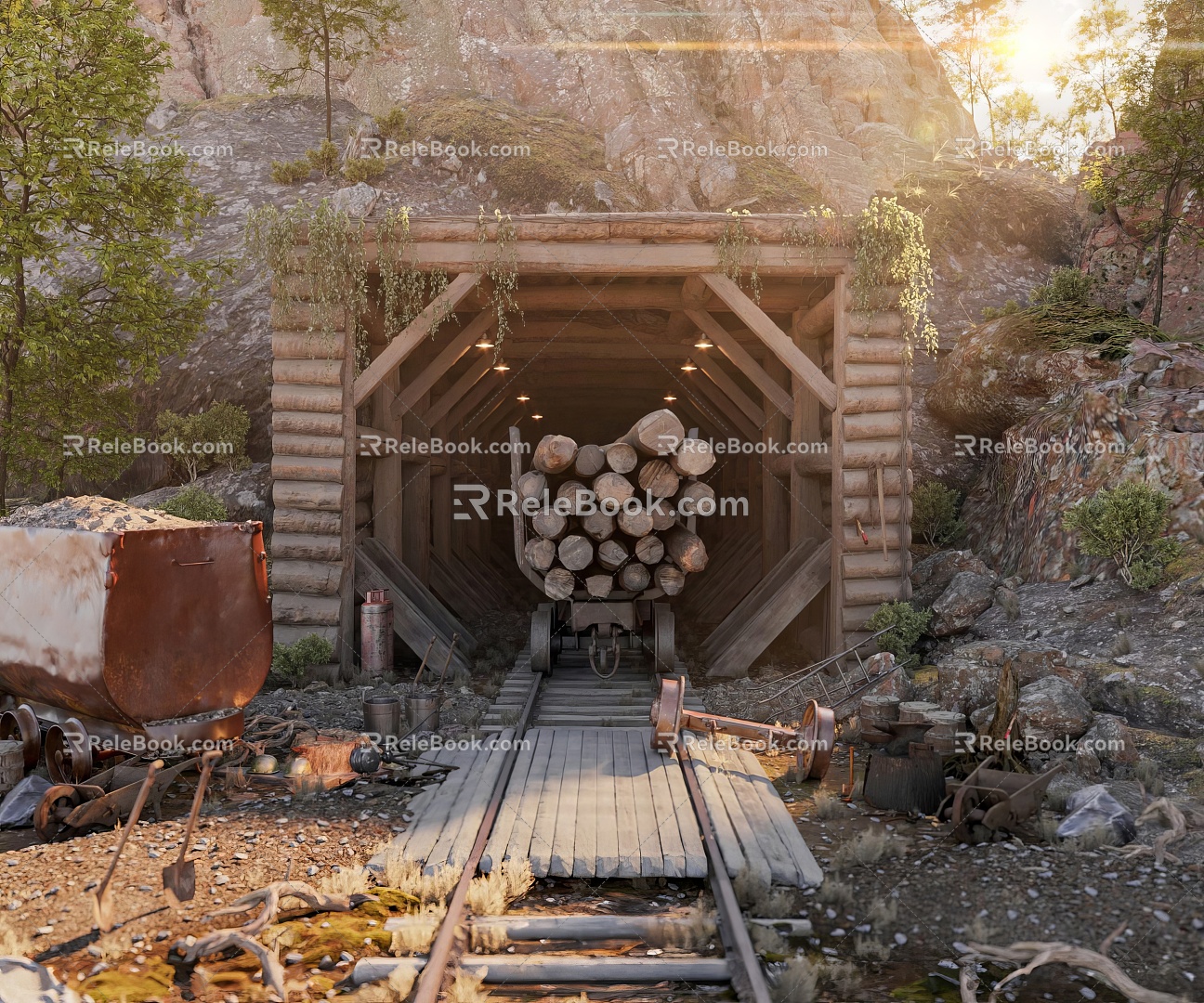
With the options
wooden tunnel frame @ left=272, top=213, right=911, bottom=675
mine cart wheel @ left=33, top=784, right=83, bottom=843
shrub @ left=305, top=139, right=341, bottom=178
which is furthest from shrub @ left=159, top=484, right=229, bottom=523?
shrub @ left=305, top=139, right=341, bottom=178

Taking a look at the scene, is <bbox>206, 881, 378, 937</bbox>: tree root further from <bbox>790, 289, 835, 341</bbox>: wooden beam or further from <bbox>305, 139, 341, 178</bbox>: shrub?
<bbox>305, 139, 341, 178</bbox>: shrub

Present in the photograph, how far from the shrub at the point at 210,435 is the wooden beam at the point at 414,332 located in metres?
6.83

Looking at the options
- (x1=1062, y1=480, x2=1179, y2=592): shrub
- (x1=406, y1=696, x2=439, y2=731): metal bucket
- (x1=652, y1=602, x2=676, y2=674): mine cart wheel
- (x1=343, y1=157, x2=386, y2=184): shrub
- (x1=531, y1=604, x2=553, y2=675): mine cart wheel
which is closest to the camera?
(x1=406, y1=696, x2=439, y2=731): metal bucket

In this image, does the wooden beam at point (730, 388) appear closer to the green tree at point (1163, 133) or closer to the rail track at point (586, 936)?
the green tree at point (1163, 133)

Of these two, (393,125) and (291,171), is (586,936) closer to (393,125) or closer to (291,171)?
(291,171)

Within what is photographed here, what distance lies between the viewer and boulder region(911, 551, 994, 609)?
9.55 meters

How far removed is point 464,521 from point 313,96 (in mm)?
24266

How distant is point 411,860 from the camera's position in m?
4.36

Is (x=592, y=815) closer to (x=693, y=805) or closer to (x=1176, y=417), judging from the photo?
(x=693, y=805)

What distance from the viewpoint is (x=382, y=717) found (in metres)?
6.54

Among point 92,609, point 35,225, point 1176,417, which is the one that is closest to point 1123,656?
point 1176,417

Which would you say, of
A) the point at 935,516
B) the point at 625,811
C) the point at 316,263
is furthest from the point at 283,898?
the point at 935,516

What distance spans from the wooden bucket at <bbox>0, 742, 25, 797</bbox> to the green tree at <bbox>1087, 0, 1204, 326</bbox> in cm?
1493

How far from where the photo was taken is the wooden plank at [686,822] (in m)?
4.45
